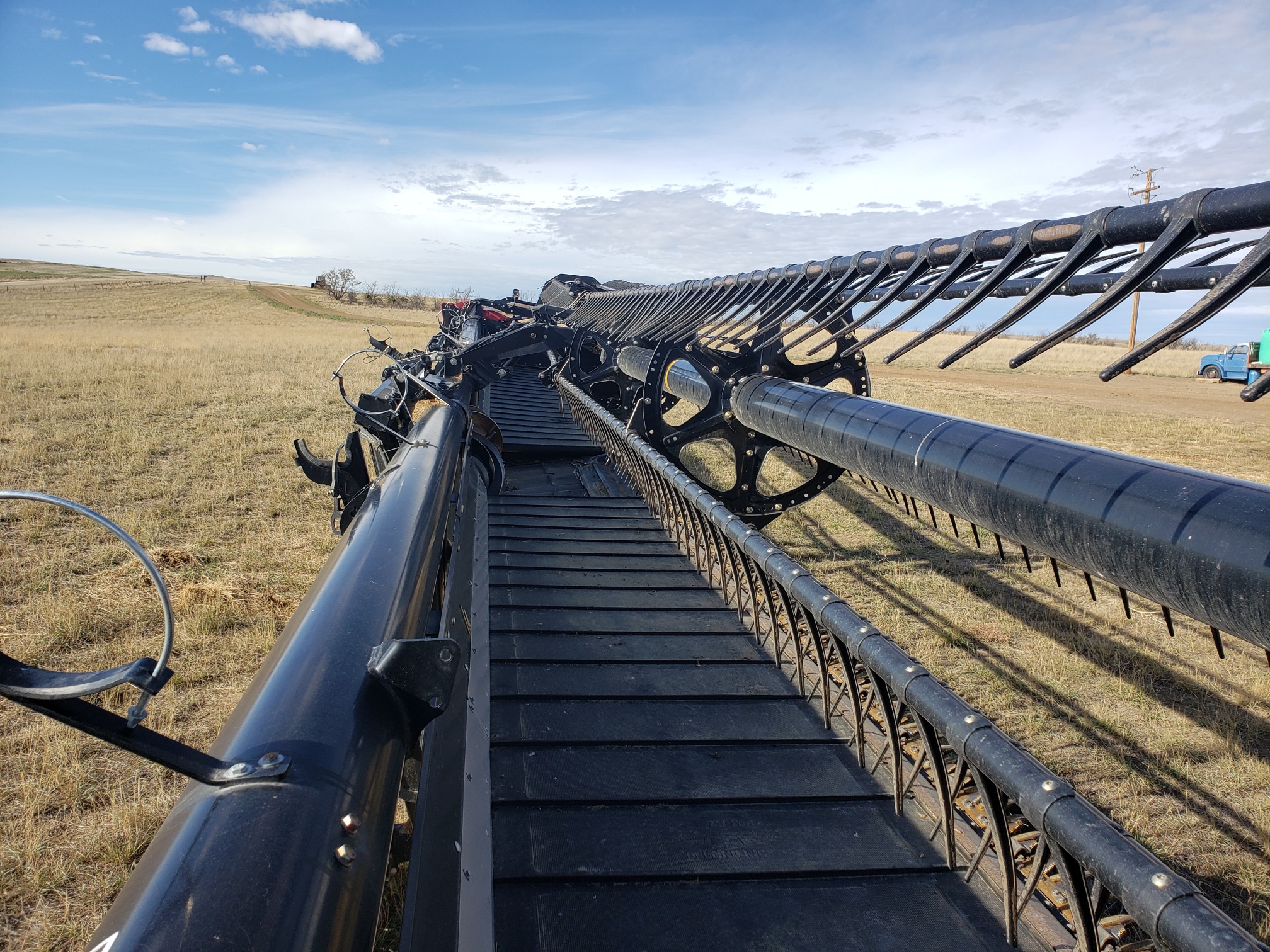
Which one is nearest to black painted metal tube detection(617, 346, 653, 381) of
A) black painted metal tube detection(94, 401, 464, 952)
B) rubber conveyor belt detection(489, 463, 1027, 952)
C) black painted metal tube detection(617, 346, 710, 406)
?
black painted metal tube detection(617, 346, 710, 406)

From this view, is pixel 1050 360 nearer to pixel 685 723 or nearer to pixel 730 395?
pixel 730 395

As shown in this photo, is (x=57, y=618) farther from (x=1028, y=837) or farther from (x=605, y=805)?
(x=1028, y=837)

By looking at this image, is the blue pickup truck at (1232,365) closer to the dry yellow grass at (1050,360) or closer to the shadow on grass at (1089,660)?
the dry yellow grass at (1050,360)

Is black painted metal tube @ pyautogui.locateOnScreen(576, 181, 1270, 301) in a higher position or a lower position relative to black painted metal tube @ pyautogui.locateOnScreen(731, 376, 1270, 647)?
higher

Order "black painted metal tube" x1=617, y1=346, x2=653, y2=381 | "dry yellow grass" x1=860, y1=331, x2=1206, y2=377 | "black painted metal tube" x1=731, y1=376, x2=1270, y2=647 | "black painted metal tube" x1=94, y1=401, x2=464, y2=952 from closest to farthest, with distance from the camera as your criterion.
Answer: "black painted metal tube" x1=94, y1=401, x2=464, y2=952
"black painted metal tube" x1=731, y1=376, x2=1270, y2=647
"black painted metal tube" x1=617, y1=346, x2=653, y2=381
"dry yellow grass" x1=860, y1=331, x2=1206, y2=377

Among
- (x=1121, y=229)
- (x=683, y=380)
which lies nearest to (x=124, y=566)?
(x=683, y=380)

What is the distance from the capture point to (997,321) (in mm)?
2969

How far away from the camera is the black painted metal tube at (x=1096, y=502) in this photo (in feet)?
7.01

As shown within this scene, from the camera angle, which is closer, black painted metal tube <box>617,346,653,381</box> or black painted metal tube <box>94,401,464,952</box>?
black painted metal tube <box>94,401,464,952</box>

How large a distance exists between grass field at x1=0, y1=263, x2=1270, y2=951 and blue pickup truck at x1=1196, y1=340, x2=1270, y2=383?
1476 centimetres

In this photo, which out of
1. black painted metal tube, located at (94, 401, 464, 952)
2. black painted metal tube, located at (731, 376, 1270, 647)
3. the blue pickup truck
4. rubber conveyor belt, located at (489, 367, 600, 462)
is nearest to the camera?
black painted metal tube, located at (94, 401, 464, 952)

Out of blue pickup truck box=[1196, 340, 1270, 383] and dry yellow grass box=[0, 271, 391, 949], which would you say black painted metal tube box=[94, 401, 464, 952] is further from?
blue pickup truck box=[1196, 340, 1270, 383]

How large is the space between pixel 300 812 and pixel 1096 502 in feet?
8.57

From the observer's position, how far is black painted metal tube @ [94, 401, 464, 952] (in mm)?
926
